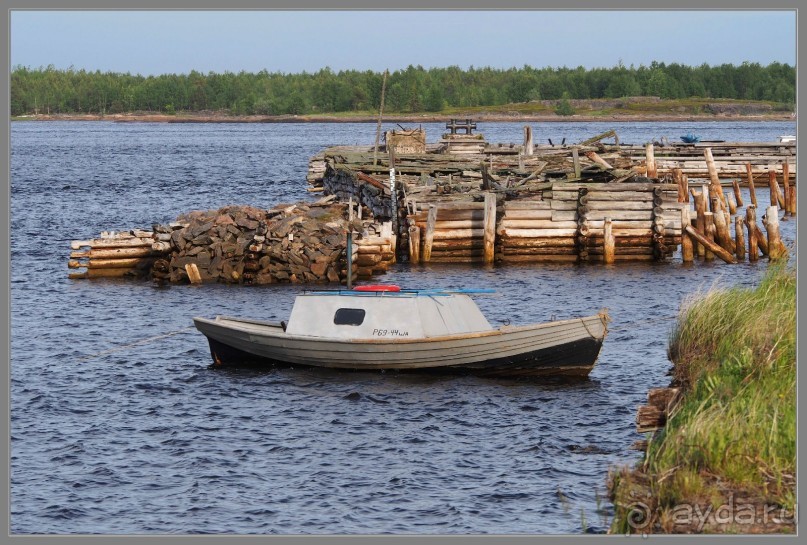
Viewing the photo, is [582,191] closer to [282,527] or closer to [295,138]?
[282,527]

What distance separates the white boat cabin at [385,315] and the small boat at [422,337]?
2 cm

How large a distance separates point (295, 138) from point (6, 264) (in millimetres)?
156947

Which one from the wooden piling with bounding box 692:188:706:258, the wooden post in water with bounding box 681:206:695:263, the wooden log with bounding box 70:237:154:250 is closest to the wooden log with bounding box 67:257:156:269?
the wooden log with bounding box 70:237:154:250

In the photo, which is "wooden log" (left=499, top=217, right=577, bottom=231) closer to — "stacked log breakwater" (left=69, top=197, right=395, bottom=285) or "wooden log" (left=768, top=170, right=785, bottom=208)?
"stacked log breakwater" (left=69, top=197, right=395, bottom=285)

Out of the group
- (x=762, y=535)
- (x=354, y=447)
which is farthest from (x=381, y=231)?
(x=762, y=535)

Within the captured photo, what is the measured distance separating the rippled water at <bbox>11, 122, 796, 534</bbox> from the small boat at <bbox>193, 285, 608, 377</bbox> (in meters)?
0.43

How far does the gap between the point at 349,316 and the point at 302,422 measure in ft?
13.0

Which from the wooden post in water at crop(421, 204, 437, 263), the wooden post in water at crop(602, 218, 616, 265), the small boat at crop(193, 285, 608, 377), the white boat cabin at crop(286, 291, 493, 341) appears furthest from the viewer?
the wooden post in water at crop(421, 204, 437, 263)

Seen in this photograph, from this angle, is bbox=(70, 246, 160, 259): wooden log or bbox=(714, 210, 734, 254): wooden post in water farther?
bbox=(714, 210, 734, 254): wooden post in water

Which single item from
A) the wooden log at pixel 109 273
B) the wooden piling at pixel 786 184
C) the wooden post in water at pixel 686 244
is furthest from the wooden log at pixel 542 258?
the wooden piling at pixel 786 184

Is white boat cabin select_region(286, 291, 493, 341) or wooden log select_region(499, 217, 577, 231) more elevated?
wooden log select_region(499, 217, 577, 231)

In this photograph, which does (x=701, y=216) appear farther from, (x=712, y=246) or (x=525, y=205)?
(x=525, y=205)

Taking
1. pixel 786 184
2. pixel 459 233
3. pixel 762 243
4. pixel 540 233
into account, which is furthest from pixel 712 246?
pixel 786 184

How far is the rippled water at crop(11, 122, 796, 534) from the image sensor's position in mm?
18031
